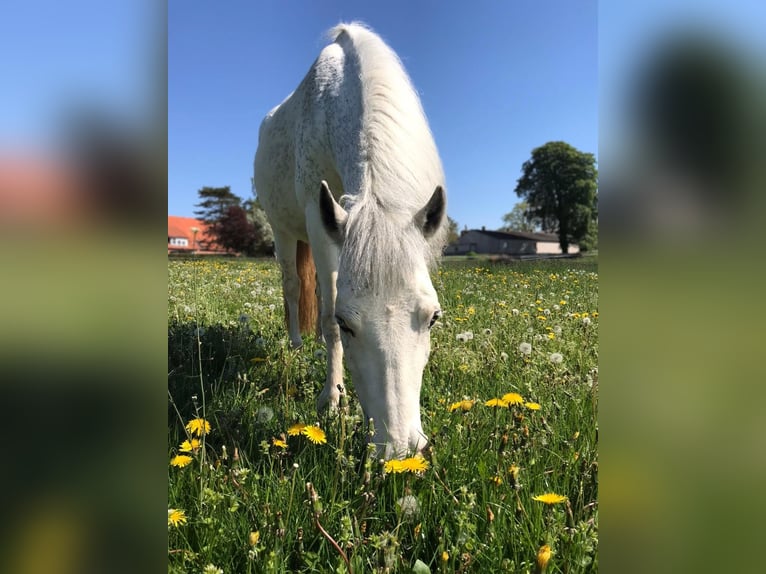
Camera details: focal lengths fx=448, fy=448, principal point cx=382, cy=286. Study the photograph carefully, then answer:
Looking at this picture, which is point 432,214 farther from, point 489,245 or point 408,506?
point 489,245

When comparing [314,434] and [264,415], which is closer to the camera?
[314,434]

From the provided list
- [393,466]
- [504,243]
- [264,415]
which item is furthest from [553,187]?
[504,243]

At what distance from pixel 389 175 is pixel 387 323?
940 mm

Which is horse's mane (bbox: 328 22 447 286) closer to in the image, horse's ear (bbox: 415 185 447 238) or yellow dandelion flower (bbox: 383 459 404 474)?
horse's ear (bbox: 415 185 447 238)

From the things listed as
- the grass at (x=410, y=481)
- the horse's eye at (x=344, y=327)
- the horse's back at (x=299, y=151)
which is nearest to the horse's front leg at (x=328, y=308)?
the grass at (x=410, y=481)

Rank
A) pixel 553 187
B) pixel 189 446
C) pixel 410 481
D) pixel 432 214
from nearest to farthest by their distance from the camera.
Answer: pixel 410 481, pixel 189 446, pixel 432 214, pixel 553 187

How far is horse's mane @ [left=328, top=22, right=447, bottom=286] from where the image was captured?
199 centimetres

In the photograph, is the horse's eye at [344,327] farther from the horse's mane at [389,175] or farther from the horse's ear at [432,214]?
the horse's ear at [432,214]

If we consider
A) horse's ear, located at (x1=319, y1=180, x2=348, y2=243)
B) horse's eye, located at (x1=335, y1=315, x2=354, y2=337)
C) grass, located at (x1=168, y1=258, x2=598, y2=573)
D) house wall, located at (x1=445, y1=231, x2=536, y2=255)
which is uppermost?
house wall, located at (x1=445, y1=231, x2=536, y2=255)

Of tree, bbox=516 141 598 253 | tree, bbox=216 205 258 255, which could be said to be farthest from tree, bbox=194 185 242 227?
tree, bbox=516 141 598 253

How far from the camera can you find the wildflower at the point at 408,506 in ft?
5.03

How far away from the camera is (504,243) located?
42.3 meters

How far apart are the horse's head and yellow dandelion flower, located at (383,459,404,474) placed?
112mm
